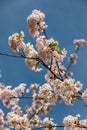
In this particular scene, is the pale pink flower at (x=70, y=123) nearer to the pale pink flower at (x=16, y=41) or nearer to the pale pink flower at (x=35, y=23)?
the pale pink flower at (x=16, y=41)

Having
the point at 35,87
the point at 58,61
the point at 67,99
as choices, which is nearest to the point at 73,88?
the point at 67,99

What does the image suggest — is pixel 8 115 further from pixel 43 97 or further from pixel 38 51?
pixel 38 51

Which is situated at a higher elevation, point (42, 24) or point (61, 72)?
point (42, 24)

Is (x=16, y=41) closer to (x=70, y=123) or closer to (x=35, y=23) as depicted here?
(x=35, y=23)

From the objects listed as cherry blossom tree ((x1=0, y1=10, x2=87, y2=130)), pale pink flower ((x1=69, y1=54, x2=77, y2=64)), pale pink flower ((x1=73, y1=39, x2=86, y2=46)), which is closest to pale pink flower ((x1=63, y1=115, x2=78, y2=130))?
cherry blossom tree ((x1=0, y1=10, x2=87, y2=130))

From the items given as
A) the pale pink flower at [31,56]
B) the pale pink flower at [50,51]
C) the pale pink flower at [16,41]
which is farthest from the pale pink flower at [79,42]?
the pale pink flower at [50,51]

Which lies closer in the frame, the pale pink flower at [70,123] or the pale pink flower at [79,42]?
the pale pink flower at [70,123]

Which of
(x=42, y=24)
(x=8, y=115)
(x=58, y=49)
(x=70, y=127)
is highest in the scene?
(x=42, y=24)

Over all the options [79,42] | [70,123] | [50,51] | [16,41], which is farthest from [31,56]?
[79,42]

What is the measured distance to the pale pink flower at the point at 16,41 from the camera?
508 inches

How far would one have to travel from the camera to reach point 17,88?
1511 centimetres

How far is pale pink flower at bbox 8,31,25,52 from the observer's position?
12.9m

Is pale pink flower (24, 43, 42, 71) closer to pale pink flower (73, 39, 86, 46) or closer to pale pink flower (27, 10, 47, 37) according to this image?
pale pink flower (27, 10, 47, 37)

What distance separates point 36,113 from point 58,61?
393 centimetres
